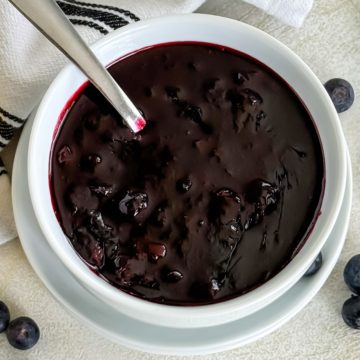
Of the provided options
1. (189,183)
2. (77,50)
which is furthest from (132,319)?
(77,50)

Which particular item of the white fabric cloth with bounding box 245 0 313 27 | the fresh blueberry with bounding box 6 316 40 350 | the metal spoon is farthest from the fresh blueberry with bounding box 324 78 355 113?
the fresh blueberry with bounding box 6 316 40 350

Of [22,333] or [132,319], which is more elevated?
[132,319]

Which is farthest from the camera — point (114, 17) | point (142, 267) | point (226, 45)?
point (114, 17)

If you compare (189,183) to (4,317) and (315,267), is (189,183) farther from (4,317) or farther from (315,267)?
(4,317)

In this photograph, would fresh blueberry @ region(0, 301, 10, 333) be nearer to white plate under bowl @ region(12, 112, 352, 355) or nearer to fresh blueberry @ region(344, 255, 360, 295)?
white plate under bowl @ region(12, 112, 352, 355)

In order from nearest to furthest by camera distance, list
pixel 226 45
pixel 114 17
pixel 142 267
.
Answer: pixel 142 267
pixel 226 45
pixel 114 17

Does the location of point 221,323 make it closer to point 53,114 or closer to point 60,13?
point 53,114

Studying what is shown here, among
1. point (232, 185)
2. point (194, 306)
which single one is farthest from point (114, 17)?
point (194, 306)
